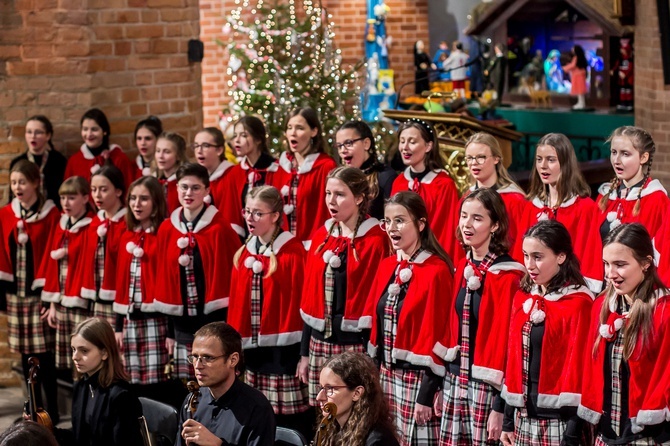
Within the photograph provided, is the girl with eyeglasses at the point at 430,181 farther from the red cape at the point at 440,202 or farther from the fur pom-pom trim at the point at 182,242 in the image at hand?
the fur pom-pom trim at the point at 182,242

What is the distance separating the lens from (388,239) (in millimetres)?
5918

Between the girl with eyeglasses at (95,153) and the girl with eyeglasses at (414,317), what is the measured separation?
2.93m

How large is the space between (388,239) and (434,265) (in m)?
0.58

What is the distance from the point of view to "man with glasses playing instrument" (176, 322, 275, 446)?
15.0ft

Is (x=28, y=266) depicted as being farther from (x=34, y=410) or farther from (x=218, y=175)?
(x=34, y=410)

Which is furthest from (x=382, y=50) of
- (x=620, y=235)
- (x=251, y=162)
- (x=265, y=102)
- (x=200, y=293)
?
(x=620, y=235)

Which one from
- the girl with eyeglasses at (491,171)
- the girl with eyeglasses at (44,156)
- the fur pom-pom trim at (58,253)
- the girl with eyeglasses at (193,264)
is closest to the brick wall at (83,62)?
the girl with eyeglasses at (44,156)

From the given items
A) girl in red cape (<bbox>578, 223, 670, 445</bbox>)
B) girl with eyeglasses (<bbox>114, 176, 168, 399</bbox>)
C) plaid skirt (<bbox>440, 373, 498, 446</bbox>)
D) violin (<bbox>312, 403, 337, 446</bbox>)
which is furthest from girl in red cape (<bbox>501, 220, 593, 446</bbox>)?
girl with eyeglasses (<bbox>114, 176, 168, 399</bbox>)

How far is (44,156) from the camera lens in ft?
25.8

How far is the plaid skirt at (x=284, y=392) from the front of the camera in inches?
239

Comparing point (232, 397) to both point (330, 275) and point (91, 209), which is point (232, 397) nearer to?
point (330, 275)

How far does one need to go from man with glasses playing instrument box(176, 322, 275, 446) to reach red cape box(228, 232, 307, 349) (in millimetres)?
1259

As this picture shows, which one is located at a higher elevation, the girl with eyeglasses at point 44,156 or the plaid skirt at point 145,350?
the girl with eyeglasses at point 44,156

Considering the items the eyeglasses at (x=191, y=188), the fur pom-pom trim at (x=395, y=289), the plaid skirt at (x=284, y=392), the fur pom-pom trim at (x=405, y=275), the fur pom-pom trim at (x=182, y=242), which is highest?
the eyeglasses at (x=191, y=188)
